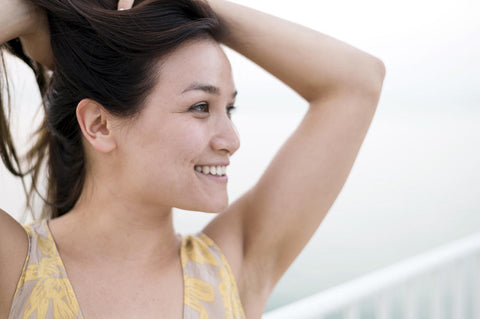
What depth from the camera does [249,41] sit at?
98cm

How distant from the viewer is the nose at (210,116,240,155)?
0.84 metres

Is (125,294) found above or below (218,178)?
below

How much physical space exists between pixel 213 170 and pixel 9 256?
0.35 meters

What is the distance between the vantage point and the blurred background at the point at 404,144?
4.30 metres

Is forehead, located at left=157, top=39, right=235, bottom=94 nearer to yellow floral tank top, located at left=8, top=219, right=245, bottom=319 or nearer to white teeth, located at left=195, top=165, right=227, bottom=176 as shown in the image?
white teeth, located at left=195, top=165, right=227, bottom=176

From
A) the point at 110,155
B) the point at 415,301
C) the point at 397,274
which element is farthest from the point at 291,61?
the point at 415,301

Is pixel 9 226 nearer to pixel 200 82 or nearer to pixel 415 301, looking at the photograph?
pixel 200 82

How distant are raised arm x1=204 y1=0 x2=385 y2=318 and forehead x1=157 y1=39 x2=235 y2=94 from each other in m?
0.14

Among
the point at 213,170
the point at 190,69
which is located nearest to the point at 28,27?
the point at 190,69

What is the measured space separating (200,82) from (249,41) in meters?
0.20

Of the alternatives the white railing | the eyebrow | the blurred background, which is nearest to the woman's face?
the eyebrow

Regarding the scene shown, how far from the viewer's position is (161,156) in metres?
0.83

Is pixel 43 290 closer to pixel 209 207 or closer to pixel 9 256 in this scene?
pixel 9 256

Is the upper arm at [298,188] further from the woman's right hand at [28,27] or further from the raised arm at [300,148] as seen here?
the woman's right hand at [28,27]
